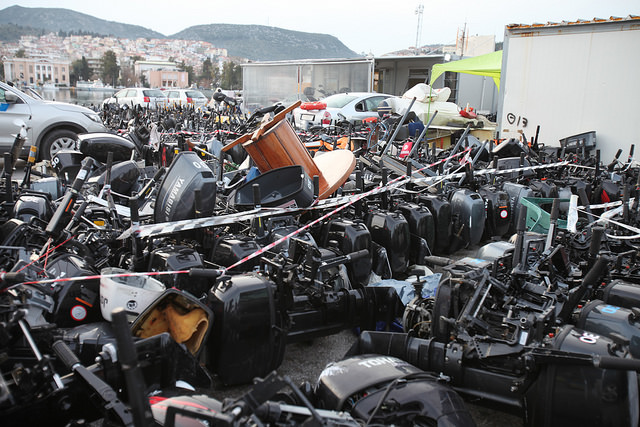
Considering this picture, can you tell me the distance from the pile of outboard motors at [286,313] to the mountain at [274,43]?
151 meters

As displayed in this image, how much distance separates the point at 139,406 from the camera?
1.48 meters

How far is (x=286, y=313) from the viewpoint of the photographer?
3.09m

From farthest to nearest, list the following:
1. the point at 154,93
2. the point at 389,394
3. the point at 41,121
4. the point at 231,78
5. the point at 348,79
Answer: the point at 231,78, the point at 154,93, the point at 348,79, the point at 41,121, the point at 389,394

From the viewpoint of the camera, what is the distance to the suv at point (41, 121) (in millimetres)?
Answer: 9742

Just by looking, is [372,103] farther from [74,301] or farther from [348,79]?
[74,301]

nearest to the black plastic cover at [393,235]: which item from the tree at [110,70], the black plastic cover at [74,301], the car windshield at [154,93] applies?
the black plastic cover at [74,301]

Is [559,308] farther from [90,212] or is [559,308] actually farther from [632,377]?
[90,212]

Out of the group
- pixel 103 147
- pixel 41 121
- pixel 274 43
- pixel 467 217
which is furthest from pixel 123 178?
pixel 274 43

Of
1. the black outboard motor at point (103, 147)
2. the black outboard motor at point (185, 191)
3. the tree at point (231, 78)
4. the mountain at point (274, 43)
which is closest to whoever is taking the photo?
the black outboard motor at point (185, 191)

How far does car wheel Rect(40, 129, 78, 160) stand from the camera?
1011 centimetres

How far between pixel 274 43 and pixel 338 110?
165m

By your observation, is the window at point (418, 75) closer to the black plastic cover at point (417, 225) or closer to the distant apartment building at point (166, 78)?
the black plastic cover at point (417, 225)

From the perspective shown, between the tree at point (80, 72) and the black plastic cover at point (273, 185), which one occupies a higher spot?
the tree at point (80, 72)

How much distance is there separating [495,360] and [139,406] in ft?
6.26
